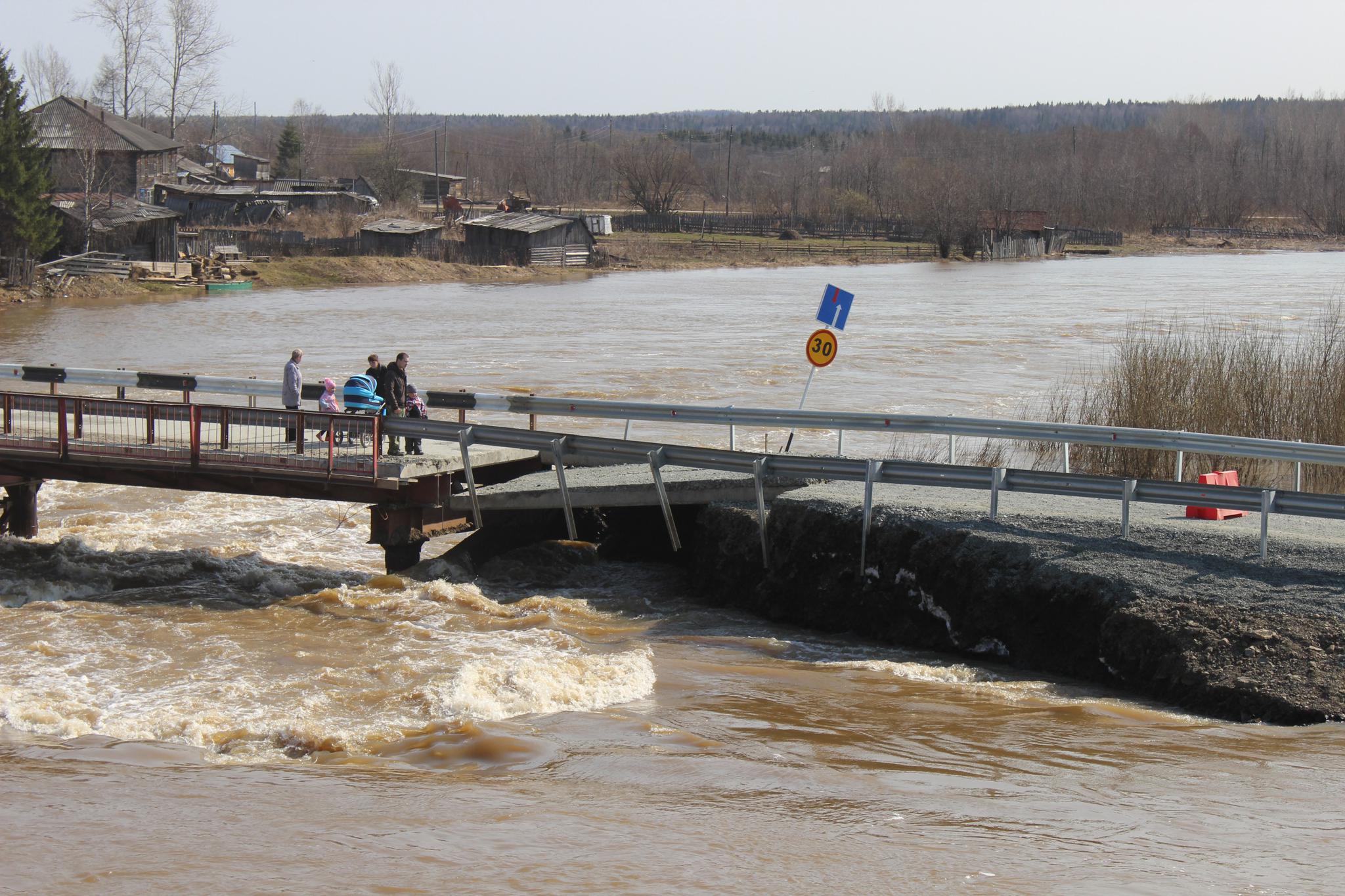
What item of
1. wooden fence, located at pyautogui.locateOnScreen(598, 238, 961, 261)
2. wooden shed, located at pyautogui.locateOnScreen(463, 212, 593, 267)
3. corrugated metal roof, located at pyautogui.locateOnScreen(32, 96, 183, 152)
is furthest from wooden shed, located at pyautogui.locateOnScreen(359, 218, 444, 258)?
wooden fence, located at pyautogui.locateOnScreen(598, 238, 961, 261)

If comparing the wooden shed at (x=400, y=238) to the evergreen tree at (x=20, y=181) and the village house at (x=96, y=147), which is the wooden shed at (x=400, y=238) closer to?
the village house at (x=96, y=147)

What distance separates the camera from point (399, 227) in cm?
8525

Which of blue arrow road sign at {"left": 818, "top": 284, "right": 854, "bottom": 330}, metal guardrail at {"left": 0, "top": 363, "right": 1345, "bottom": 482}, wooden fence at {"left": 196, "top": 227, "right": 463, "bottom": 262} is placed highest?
wooden fence at {"left": 196, "top": 227, "right": 463, "bottom": 262}

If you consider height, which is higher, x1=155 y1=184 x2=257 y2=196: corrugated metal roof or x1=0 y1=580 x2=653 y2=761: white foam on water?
x1=155 y1=184 x2=257 y2=196: corrugated metal roof

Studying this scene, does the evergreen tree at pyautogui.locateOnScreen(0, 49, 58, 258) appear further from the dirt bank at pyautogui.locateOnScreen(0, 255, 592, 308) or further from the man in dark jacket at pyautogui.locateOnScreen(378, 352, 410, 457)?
the man in dark jacket at pyautogui.locateOnScreen(378, 352, 410, 457)

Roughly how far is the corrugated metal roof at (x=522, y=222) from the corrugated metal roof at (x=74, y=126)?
67.7 feet

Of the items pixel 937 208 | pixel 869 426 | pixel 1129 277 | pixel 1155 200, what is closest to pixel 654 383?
pixel 869 426

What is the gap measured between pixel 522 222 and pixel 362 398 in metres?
74.8

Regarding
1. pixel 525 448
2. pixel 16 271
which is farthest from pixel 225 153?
pixel 525 448

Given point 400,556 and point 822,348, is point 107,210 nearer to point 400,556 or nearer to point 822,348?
point 822,348

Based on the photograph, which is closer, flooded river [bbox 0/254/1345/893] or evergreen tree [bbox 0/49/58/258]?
flooded river [bbox 0/254/1345/893]

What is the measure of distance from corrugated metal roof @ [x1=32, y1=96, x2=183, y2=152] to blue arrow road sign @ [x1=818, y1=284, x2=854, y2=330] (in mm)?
64798

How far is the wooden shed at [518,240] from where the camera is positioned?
88312mm

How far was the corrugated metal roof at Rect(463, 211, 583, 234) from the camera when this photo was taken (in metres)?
88.2
